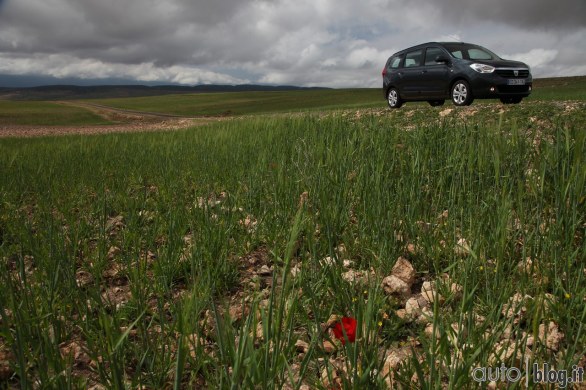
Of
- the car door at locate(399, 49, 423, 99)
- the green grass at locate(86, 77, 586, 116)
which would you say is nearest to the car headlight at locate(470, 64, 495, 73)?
the car door at locate(399, 49, 423, 99)

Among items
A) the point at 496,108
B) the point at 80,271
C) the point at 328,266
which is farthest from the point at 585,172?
the point at 496,108

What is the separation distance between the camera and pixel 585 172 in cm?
259

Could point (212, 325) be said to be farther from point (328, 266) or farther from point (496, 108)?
point (496, 108)

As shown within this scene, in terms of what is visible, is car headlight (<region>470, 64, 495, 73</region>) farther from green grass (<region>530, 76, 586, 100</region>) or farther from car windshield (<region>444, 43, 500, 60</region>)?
green grass (<region>530, 76, 586, 100</region>)

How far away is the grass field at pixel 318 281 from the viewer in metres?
1.48

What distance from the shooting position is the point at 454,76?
12.0 metres

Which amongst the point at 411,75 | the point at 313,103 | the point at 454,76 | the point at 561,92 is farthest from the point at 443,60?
the point at 313,103

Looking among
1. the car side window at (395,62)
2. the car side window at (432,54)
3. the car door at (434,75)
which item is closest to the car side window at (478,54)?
the car door at (434,75)

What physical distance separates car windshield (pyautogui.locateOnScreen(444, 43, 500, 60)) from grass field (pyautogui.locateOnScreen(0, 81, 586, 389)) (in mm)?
8853

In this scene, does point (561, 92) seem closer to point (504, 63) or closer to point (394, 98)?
point (394, 98)

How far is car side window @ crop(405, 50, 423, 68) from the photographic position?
13.7 meters

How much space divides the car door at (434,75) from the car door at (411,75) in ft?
0.67

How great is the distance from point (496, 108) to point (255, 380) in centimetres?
875

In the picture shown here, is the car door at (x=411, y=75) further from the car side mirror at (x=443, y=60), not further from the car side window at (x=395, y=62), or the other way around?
the car side mirror at (x=443, y=60)
